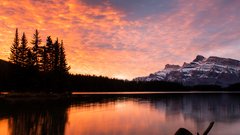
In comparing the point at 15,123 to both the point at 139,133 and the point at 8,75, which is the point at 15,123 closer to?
the point at 139,133

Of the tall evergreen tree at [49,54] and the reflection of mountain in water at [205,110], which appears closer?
the reflection of mountain in water at [205,110]

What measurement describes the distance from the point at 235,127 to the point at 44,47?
74345 millimetres

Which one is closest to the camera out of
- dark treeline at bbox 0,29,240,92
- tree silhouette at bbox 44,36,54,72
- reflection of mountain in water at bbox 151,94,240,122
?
reflection of mountain in water at bbox 151,94,240,122

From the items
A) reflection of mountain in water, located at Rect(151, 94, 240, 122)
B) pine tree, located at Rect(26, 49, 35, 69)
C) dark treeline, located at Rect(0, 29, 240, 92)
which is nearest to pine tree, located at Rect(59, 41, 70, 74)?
dark treeline, located at Rect(0, 29, 240, 92)

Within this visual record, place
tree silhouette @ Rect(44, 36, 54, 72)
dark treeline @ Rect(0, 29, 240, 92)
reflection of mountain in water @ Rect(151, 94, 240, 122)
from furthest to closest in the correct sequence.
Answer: tree silhouette @ Rect(44, 36, 54, 72), dark treeline @ Rect(0, 29, 240, 92), reflection of mountain in water @ Rect(151, 94, 240, 122)

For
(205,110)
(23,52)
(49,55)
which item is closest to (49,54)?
(49,55)

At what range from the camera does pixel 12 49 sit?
300ft

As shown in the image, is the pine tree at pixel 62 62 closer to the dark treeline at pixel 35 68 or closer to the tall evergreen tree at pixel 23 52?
the dark treeline at pixel 35 68

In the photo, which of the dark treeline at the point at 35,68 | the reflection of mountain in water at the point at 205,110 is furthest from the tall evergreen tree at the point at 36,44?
the reflection of mountain in water at the point at 205,110

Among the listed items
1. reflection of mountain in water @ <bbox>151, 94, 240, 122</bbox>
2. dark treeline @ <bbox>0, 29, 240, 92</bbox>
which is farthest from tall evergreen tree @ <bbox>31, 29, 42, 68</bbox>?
reflection of mountain in water @ <bbox>151, 94, 240, 122</bbox>

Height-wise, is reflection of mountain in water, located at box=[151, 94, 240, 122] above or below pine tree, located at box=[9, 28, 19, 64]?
below

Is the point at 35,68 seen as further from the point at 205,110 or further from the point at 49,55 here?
the point at 205,110

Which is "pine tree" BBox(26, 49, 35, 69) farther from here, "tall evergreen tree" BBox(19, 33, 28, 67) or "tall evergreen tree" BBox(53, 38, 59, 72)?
"tall evergreen tree" BBox(53, 38, 59, 72)

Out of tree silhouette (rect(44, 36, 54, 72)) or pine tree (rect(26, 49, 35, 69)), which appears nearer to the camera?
pine tree (rect(26, 49, 35, 69))
